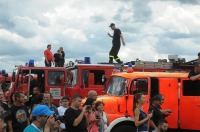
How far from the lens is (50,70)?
1555 centimetres

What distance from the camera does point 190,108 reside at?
35.3 feet

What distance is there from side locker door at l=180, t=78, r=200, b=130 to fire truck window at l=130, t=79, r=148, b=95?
0.93 m

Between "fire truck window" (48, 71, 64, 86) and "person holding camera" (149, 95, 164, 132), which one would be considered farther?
"fire truck window" (48, 71, 64, 86)

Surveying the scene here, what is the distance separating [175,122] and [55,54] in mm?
9348

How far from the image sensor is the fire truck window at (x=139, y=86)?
36.1 feet

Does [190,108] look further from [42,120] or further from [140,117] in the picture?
[42,120]

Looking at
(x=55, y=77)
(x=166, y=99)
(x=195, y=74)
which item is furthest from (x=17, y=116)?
(x=55, y=77)

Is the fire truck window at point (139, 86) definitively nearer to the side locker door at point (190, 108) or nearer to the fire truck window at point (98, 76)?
the side locker door at point (190, 108)

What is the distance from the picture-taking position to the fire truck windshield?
439 inches

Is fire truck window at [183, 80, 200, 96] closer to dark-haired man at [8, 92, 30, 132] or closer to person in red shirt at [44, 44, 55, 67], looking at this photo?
dark-haired man at [8, 92, 30, 132]

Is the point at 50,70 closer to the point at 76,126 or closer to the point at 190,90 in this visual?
the point at 190,90

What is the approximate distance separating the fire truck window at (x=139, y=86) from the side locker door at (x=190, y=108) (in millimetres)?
928

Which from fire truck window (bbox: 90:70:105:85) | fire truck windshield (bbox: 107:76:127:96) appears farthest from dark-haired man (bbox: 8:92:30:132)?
fire truck window (bbox: 90:70:105:85)

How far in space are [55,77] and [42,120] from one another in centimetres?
1062
